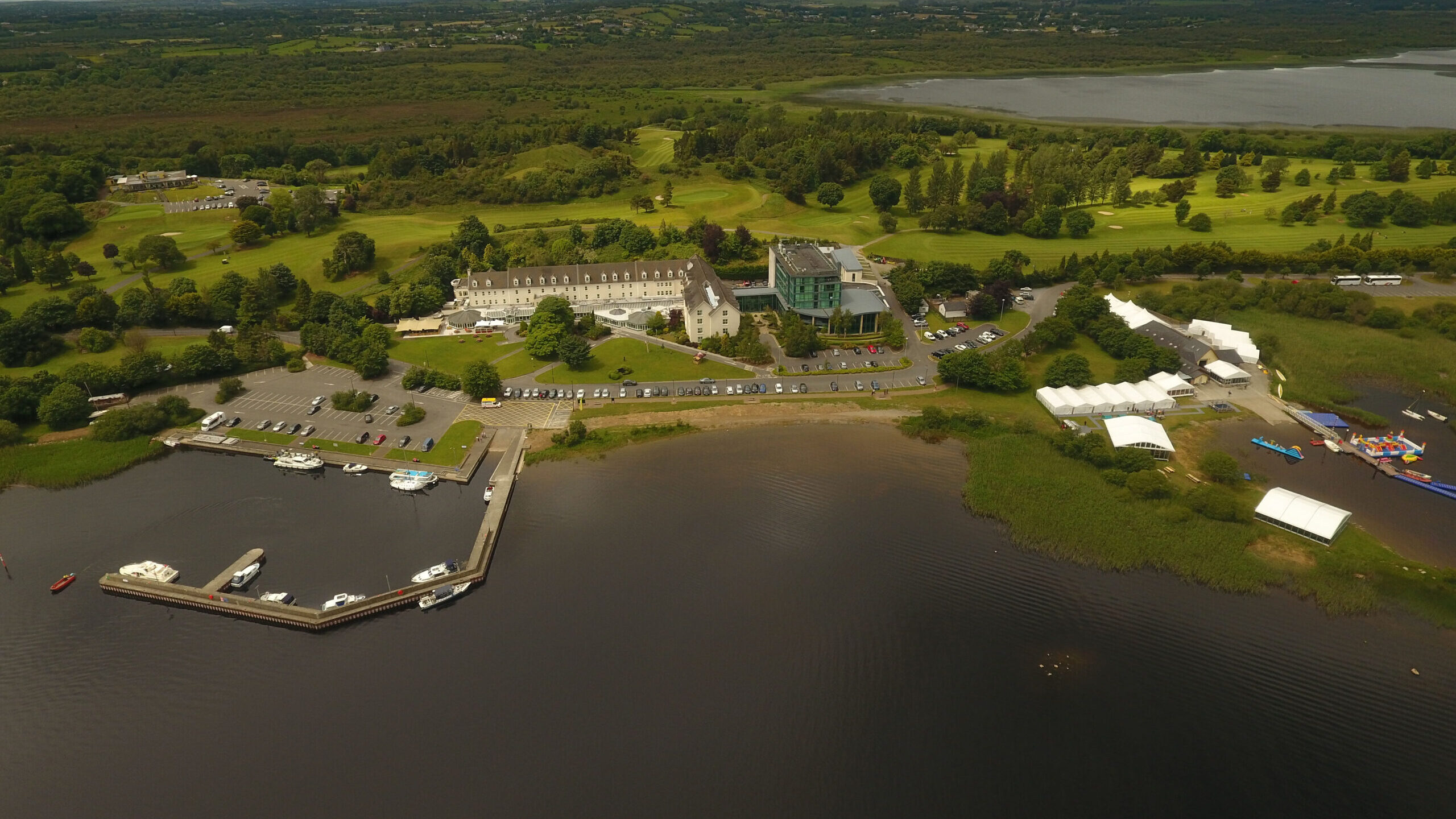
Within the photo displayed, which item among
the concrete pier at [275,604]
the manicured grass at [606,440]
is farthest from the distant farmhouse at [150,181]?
the manicured grass at [606,440]

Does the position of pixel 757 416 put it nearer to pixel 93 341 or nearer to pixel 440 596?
pixel 440 596

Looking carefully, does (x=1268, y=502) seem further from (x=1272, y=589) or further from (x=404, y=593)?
(x=404, y=593)

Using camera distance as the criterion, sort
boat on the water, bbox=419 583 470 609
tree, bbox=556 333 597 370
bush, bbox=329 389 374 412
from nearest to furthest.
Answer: boat on the water, bbox=419 583 470 609 < bush, bbox=329 389 374 412 < tree, bbox=556 333 597 370

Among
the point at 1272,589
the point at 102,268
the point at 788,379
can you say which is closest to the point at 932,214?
the point at 788,379

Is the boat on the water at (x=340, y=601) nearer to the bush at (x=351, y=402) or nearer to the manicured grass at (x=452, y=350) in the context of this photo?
the bush at (x=351, y=402)

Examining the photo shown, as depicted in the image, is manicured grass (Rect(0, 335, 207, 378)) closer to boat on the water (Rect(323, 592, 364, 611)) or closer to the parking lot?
boat on the water (Rect(323, 592, 364, 611))

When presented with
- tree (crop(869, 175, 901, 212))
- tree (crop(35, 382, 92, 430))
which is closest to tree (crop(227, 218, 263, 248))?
tree (crop(35, 382, 92, 430))

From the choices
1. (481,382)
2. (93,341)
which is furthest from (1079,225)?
(93,341)

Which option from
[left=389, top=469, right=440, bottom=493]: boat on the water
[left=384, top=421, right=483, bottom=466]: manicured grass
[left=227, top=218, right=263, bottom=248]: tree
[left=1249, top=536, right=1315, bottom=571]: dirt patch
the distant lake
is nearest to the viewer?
[left=1249, top=536, right=1315, bottom=571]: dirt patch
